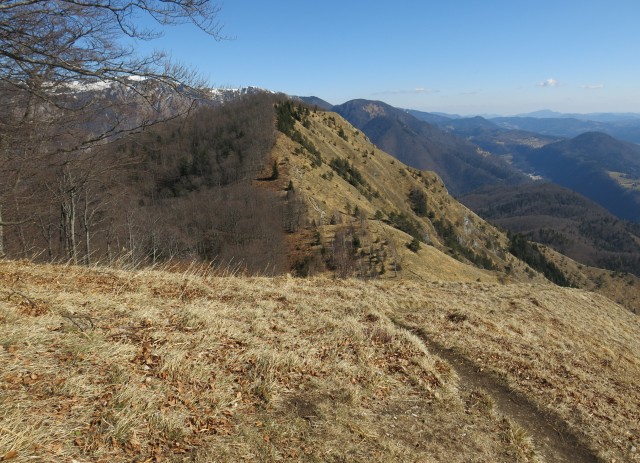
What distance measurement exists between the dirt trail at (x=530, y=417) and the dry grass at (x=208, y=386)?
586 millimetres

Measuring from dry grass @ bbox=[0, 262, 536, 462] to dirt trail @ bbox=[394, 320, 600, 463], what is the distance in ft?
1.92

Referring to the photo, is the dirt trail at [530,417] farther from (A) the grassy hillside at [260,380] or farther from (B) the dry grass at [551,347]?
(B) the dry grass at [551,347]

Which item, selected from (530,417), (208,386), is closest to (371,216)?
(530,417)

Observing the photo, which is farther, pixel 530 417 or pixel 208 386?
pixel 530 417

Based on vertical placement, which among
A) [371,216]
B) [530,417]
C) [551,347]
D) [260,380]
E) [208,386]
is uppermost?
[208,386]

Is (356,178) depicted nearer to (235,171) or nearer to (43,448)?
(235,171)

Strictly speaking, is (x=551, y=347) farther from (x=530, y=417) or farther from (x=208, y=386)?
(x=208, y=386)

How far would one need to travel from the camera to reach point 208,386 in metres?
5.74

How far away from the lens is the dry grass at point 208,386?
4422mm

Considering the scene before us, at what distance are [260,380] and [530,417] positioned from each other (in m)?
5.59

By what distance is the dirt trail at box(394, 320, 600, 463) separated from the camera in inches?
264

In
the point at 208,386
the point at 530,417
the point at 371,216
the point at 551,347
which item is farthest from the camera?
the point at 371,216

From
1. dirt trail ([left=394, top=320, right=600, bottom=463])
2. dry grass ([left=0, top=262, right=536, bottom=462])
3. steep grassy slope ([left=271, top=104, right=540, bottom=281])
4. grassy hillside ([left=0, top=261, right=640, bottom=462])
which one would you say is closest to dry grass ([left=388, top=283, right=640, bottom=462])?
grassy hillside ([left=0, top=261, right=640, bottom=462])

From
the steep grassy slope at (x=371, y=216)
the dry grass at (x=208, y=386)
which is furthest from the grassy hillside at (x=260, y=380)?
the steep grassy slope at (x=371, y=216)
